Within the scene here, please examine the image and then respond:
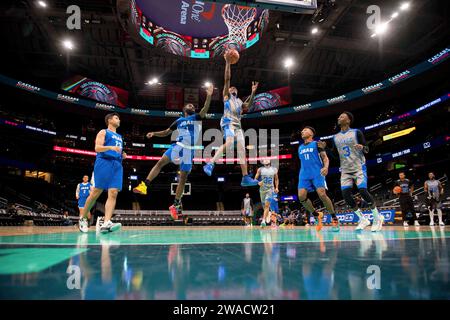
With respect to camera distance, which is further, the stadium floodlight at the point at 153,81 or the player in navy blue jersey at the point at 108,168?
the stadium floodlight at the point at 153,81

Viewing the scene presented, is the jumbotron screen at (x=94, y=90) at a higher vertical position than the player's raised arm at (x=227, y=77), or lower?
higher

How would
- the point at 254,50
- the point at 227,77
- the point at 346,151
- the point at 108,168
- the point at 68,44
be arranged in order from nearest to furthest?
the point at 108,168
the point at 227,77
the point at 346,151
the point at 254,50
the point at 68,44

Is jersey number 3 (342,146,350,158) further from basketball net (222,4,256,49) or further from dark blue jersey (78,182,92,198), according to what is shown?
basketball net (222,4,256,49)

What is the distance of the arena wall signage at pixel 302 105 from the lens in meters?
22.1

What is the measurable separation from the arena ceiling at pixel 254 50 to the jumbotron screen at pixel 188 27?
35.2 inches

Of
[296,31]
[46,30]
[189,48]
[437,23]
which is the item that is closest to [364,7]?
[296,31]

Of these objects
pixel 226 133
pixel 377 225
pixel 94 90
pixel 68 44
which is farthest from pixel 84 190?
pixel 94 90

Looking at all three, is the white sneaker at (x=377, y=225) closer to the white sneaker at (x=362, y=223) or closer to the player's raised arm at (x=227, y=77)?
the white sneaker at (x=362, y=223)

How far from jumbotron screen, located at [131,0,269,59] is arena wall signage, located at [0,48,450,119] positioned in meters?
13.8

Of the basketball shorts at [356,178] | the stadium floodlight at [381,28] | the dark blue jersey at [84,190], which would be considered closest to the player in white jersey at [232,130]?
the basketball shorts at [356,178]

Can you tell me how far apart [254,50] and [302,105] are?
14.1 metres

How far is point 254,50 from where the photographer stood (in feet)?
62.6

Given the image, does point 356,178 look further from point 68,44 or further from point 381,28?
point 68,44
